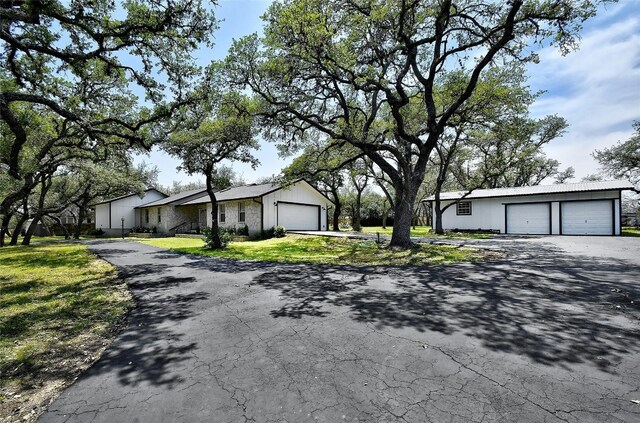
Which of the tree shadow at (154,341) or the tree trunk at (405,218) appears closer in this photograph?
the tree shadow at (154,341)

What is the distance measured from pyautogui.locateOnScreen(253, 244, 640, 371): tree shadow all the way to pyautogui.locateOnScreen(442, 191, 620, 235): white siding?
15203mm

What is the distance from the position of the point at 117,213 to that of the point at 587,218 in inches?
1647

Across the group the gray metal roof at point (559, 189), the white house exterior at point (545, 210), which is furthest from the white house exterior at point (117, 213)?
the gray metal roof at point (559, 189)

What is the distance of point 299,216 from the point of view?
2505cm

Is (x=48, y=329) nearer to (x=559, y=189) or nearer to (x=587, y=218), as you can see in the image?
(x=587, y=218)

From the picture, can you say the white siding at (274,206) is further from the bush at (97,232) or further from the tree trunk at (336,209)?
the bush at (97,232)

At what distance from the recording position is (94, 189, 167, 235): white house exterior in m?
32.4

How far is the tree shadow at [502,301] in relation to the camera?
11.9 ft

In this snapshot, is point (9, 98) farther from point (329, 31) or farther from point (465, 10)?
point (465, 10)

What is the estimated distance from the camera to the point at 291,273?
8.52 metres

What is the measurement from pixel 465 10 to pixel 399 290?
1118 cm

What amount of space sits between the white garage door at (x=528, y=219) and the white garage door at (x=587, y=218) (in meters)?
1.08

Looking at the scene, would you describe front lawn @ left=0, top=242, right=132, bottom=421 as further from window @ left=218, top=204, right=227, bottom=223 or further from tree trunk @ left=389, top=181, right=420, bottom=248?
window @ left=218, top=204, right=227, bottom=223

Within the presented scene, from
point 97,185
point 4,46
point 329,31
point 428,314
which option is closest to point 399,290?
point 428,314
